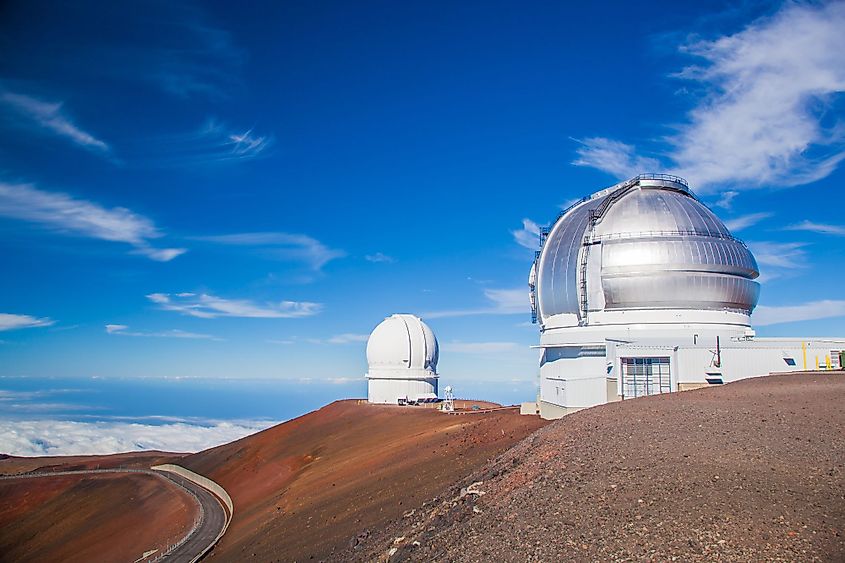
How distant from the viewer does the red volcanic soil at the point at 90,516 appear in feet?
91.6

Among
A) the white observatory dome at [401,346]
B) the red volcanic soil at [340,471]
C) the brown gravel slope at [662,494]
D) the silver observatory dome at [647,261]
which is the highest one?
the silver observatory dome at [647,261]

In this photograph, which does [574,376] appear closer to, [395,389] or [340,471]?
[340,471]

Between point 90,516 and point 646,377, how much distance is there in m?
30.8

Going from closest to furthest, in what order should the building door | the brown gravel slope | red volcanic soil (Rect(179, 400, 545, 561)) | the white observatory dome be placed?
the brown gravel slope
red volcanic soil (Rect(179, 400, 545, 561))
the building door
the white observatory dome

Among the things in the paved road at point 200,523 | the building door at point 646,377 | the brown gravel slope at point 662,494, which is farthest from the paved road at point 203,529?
the building door at point 646,377

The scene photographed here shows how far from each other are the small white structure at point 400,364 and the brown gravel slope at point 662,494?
29.2 m

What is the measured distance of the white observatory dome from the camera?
4641 cm

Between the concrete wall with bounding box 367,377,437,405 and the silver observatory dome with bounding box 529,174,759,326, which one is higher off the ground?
the silver observatory dome with bounding box 529,174,759,326

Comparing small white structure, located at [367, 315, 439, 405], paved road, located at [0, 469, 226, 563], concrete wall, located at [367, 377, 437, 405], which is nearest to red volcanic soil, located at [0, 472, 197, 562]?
paved road, located at [0, 469, 226, 563]

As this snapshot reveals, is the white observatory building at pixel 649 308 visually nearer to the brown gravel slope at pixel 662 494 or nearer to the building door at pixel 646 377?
the building door at pixel 646 377

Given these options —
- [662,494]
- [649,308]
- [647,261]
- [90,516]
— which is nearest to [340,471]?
[649,308]

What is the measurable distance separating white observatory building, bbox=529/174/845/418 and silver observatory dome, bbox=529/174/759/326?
0.15 feet

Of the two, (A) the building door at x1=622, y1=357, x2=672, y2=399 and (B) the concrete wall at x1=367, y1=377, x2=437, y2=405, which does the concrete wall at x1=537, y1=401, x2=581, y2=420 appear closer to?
(A) the building door at x1=622, y1=357, x2=672, y2=399

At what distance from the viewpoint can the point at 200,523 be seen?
88.9 feet
